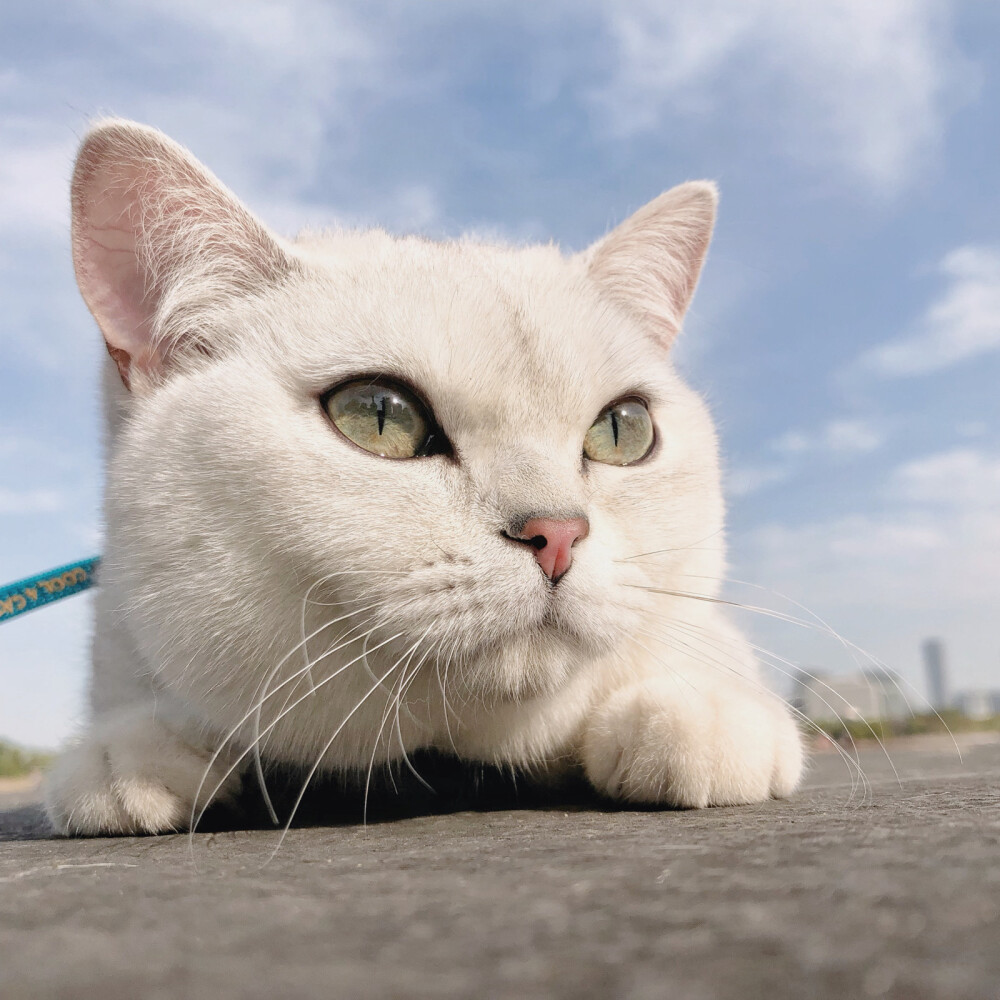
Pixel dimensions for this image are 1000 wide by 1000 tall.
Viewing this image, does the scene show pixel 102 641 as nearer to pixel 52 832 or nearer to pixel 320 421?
pixel 52 832

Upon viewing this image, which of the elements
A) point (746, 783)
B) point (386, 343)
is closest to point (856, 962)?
point (746, 783)

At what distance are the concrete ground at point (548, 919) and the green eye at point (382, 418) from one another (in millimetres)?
672

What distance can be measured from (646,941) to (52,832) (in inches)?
60.6

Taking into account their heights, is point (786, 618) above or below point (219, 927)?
above

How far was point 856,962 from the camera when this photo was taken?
0.47 meters

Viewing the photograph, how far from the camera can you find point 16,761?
279 inches

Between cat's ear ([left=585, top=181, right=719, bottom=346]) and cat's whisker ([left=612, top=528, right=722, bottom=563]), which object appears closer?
cat's whisker ([left=612, top=528, right=722, bottom=563])

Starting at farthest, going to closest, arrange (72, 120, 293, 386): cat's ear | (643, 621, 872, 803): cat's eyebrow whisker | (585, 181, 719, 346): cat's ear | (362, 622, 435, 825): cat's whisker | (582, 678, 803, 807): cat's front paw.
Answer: (585, 181, 719, 346): cat's ear < (72, 120, 293, 386): cat's ear < (643, 621, 872, 803): cat's eyebrow whisker < (582, 678, 803, 807): cat's front paw < (362, 622, 435, 825): cat's whisker

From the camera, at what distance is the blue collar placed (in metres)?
2.12

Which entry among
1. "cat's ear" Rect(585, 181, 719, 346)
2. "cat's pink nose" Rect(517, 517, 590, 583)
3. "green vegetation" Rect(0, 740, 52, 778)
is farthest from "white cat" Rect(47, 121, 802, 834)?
"green vegetation" Rect(0, 740, 52, 778)

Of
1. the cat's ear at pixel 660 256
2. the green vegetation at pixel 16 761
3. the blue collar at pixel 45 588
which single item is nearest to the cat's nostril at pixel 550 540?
the cat's ear at pixel 660 256

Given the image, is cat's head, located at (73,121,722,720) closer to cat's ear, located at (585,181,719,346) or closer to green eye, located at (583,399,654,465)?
green eye, located at (583,399,654,465)

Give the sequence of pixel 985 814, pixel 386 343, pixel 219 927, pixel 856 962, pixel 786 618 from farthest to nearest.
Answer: pixel 786 618 → pixel 386 343 → pixel 985 814 → pixel 219 927 → pixel 856 962

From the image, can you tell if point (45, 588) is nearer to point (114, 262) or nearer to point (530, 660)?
point (114, 262)
